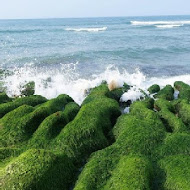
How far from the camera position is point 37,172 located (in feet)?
13.4

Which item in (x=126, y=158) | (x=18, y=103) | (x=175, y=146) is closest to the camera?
(x=126, y=158)

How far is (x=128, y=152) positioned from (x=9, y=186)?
2185mm

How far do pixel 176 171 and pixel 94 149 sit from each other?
5.46 ft

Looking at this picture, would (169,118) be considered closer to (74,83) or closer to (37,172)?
(37,172)

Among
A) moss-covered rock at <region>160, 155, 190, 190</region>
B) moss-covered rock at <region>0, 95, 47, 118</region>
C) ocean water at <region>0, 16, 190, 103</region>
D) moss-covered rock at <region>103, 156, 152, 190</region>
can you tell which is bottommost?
ocean water at <region>0, 16, 190, 103</region>

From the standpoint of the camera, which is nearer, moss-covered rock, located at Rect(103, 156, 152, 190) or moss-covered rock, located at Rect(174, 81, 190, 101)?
moss-covered rock, located at Rect(103, 156, 152, 190)

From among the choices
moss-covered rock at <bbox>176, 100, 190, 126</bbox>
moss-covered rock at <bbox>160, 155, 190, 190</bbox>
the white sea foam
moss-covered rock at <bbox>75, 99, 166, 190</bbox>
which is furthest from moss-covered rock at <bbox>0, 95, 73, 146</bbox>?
moss-covered rock at <bbox>176, 100, 190, 126</bbox>

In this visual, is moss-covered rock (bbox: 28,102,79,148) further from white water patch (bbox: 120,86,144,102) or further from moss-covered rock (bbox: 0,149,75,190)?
white water patch (bbox: 120,86,144,102)

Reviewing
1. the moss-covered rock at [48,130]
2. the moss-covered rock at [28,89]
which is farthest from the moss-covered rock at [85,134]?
the moss-covered rock at [28,89]

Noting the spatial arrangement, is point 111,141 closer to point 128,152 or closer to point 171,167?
point 128,152

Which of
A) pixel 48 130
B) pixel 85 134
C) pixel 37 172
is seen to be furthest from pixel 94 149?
pixel 37 172

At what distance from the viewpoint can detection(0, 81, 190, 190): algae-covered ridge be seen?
411 cm

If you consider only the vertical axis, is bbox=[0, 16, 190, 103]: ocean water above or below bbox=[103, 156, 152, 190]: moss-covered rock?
below

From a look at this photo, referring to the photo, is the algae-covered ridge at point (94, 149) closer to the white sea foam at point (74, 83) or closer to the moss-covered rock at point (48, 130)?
the moss-covered rock at point (48, 130)
